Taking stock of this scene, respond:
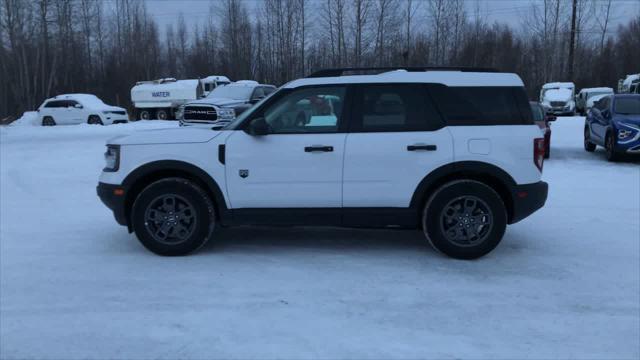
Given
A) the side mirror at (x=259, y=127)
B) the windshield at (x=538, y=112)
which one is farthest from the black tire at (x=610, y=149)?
the side mirror at (x=259, y=127)

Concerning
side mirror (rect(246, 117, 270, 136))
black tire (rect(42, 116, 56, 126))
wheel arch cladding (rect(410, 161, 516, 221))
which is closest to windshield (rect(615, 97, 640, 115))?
wheel arch cladding (rect(410, 161, 516, 221))

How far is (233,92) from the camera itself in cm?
2197

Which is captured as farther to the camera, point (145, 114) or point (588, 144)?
point (145, 114)

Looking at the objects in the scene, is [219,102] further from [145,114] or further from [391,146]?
[145,114]

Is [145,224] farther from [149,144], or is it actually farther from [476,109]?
[476,109]

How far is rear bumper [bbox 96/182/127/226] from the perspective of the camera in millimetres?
5738

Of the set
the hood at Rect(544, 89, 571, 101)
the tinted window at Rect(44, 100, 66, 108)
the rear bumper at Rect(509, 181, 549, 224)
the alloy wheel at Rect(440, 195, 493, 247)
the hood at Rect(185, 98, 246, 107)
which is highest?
the hood at Rect(544, 89, 571, 101)

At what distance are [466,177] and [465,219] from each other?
16.8 inches

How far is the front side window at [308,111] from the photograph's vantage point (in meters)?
5.63

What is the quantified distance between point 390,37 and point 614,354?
50.6 metres

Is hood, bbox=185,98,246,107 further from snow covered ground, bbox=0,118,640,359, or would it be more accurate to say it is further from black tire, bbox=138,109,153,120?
black tire, bbox=138,109,153,120

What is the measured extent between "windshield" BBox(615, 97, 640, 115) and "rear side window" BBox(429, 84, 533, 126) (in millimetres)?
9364

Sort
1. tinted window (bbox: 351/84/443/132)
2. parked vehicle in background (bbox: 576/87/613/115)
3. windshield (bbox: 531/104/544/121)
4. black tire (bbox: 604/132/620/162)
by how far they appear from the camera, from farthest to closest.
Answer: parked vehicle in background (bbox: 576/87/613/115) < windshield (bbox: 531/104/544/121) < black tire (bbox: 604/132/620/162) < tinted window (bbox: 351/84/443/132)

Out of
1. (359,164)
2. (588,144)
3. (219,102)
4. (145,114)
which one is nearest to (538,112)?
(588,144)
